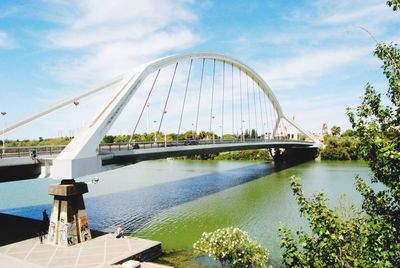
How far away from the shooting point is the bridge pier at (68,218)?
17203mm

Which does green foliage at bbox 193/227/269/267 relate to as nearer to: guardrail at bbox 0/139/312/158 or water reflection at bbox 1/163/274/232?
water reflection at bbox 1/163/274/232

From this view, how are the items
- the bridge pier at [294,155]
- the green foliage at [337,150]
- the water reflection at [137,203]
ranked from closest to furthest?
the water reflection at [137,203], the green foliage at [337,150], the bridge pier at [294,155]

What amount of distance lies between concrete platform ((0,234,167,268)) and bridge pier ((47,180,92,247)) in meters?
0.43

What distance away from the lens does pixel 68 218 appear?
57.0ft

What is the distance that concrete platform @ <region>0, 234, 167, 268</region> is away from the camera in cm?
1464

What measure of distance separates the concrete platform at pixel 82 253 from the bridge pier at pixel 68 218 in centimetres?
43

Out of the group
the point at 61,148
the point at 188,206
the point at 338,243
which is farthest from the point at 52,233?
the point at 338,243

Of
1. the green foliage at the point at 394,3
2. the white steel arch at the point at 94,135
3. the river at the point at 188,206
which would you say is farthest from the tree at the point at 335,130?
the green foliage at the point at 394,3

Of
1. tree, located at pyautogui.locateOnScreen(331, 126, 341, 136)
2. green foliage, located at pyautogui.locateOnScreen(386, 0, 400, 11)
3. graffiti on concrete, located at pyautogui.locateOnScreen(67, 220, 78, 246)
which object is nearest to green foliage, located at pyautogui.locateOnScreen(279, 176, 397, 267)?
green foliage, located at pyautogui.locateOnScreen(386, 0, 400, 11)

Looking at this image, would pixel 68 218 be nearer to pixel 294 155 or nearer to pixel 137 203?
pixel 137 203

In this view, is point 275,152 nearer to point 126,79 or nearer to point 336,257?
point 126,79

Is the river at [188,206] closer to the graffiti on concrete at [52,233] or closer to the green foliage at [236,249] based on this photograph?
the green foliage at [236,249]

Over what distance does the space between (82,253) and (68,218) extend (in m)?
2.30

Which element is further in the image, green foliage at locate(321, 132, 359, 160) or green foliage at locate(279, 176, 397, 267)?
green foliage at locate(321, 132, 359, 160)
